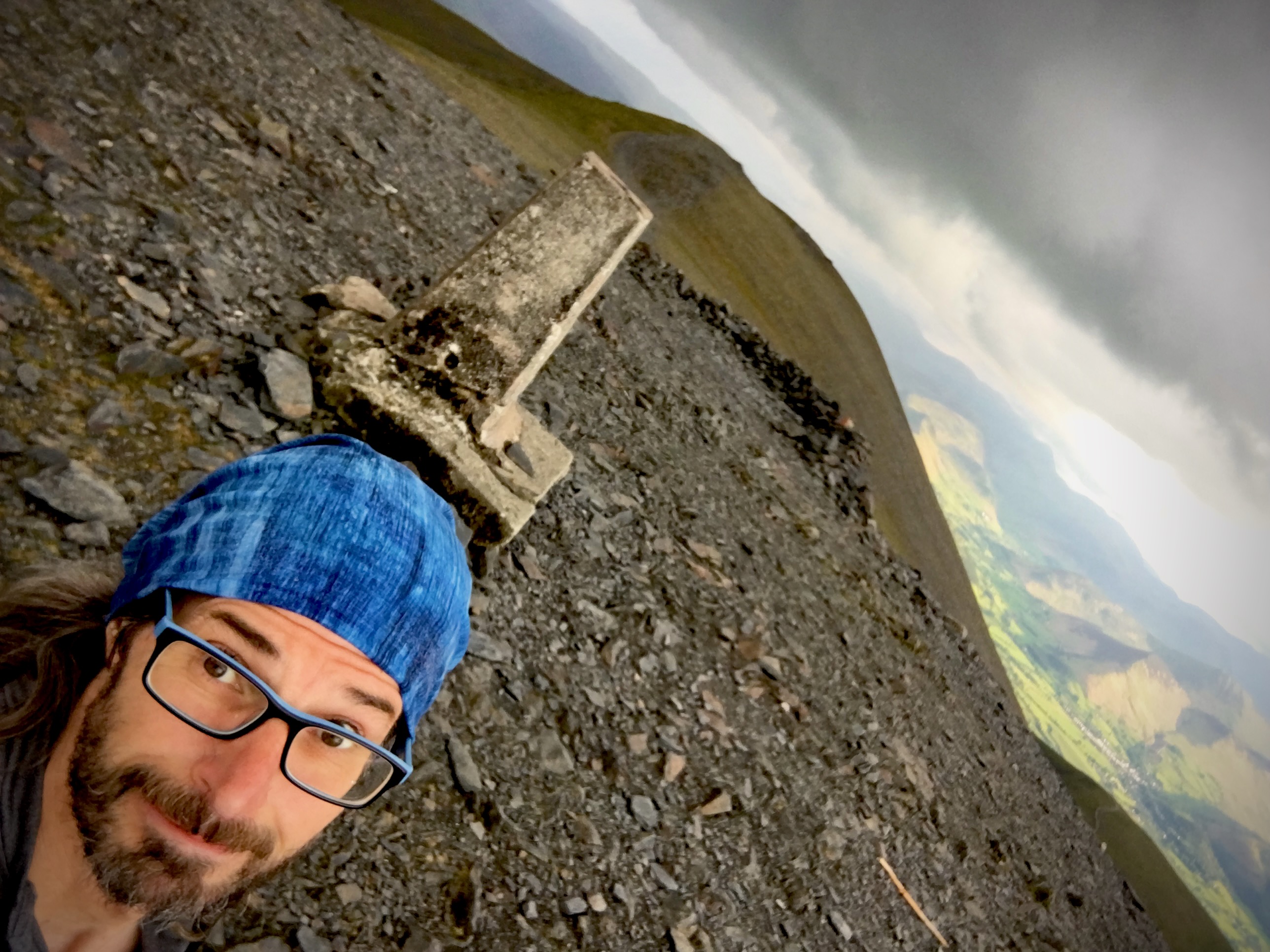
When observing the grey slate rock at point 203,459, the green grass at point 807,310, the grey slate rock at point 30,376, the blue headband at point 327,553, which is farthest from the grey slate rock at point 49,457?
the green grass at point 807,310

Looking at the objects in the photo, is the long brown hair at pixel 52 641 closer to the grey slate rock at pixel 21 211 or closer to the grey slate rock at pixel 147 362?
the grey slate rock at pixel 147 362

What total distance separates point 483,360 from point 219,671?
4.35 metres

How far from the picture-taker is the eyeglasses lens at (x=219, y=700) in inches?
68.1

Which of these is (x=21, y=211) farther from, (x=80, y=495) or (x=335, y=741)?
(x=335, y=741)

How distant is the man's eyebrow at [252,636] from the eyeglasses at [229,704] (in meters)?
0.06

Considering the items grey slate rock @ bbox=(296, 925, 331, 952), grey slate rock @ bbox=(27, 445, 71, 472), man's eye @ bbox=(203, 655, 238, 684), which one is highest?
man's eye @ bbox=(203, 655, 238, 684)

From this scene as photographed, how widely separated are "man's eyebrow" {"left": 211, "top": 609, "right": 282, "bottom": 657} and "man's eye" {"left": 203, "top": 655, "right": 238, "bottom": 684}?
0.26 ft

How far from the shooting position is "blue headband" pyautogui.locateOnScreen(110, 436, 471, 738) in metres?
→ 1.96

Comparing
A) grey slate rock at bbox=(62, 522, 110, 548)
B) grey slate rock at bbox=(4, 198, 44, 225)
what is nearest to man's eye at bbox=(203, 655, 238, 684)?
grey slate rock at bbox=(62, 522, 110, 548)

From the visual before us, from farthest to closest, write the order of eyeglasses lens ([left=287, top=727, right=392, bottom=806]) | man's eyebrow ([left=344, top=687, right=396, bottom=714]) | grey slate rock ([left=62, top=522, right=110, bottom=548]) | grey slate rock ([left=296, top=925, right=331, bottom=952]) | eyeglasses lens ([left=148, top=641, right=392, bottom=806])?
grey slate rock ([left=62, top=522, right=110, bottom=548]), grey slate rock ([left=296, top=925, right=331, bottom=952]), man's eyebrow ([left=344, top=687, right=396, bottom=714]), eyeglasses lens ([left=287, top=727, right=392, bottom=806]), eyeglasses lens ([left=148, top=641, right=392, bottom=806])

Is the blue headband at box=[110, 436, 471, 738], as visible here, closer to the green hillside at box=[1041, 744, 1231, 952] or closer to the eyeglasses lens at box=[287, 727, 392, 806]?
the eyeglasses lens at box=[287, 727, 392, 806]

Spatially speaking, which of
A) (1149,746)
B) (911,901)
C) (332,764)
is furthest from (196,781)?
(1149,746)

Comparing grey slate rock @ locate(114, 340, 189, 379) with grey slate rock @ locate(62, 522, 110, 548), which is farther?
grey slate rock @ locate(114, 340, 189, 379)

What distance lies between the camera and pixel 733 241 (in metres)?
34.5
